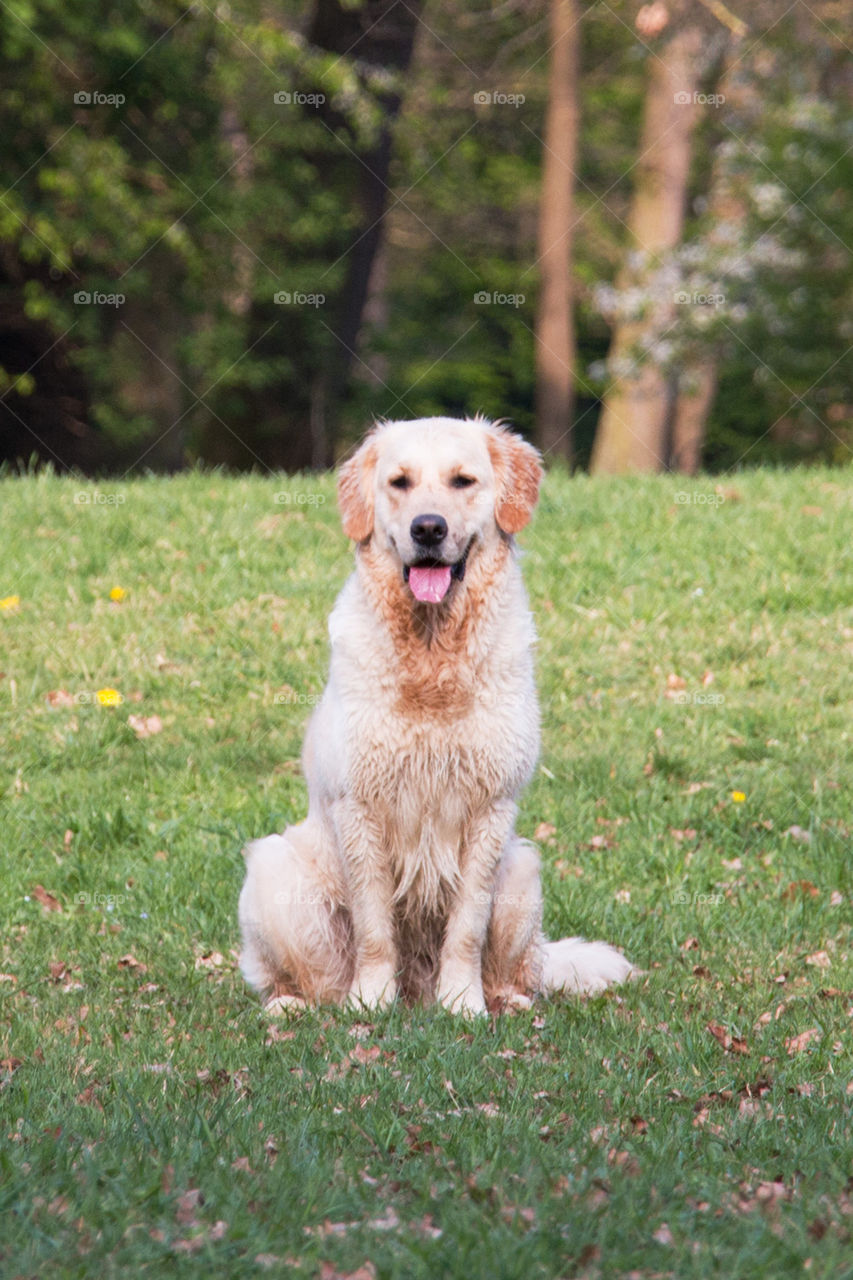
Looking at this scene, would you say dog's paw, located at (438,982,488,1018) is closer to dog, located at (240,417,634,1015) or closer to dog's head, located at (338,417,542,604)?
dog, located at (240,417,634,1015)

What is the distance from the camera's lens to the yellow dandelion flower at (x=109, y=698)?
880 cm

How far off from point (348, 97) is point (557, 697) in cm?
899

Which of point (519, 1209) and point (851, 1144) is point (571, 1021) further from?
point (519, 1209)

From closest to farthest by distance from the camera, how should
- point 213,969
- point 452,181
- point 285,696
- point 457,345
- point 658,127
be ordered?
point 213,969
point 285,696
point 658,127
point 452,181
point 457,345

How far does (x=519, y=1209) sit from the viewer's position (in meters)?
3.25

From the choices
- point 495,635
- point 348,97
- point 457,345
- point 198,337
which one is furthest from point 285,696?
point 457,345

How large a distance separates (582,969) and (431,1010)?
68 centimetres

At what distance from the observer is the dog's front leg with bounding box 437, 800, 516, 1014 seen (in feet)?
17.6

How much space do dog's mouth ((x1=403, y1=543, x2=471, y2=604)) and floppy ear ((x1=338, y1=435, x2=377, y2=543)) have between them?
10.7 inches

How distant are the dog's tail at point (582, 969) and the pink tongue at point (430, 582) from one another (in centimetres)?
147

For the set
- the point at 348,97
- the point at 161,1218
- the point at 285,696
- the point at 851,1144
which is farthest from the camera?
the point at 348,97

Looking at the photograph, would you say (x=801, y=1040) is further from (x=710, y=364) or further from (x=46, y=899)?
(x=710, y=364)

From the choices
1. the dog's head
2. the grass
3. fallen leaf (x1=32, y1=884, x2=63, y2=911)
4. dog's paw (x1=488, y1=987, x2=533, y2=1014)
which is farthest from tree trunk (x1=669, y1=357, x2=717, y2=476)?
dog's paw (x1=488, y1=987, x2=533, y2=1014)

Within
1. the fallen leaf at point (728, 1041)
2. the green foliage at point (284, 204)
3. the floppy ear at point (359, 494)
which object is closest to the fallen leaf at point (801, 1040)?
the fallen leaf at point (728, 1041)
